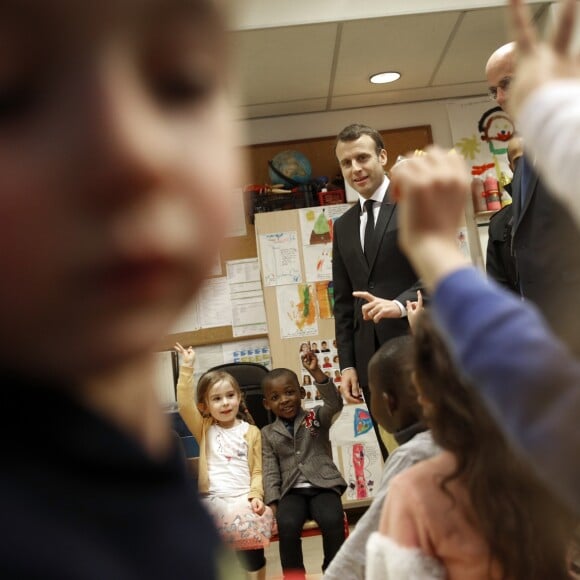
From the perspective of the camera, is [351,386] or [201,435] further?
[201,435]

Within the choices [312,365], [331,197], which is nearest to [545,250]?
[312,365]

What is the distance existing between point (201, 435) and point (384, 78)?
2.17m

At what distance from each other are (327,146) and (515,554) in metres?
3.16

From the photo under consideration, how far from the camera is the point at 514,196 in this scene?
134 cm

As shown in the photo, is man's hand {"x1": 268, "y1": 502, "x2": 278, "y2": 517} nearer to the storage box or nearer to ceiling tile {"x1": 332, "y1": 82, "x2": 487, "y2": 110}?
the storage box

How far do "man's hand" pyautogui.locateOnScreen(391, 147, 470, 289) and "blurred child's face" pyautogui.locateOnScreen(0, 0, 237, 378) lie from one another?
0.29m

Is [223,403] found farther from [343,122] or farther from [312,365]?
[343,122]

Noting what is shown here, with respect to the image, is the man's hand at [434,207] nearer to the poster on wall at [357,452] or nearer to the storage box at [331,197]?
the poster on wall at [357,452]

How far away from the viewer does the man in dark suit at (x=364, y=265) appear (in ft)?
6.06

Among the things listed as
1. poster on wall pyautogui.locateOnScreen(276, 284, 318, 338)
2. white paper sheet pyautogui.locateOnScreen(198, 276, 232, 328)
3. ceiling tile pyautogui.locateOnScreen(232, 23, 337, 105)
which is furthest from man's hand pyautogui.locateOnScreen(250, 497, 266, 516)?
ceiling tile pyautogui.locateOnScreen(232, 23, 337, 105)

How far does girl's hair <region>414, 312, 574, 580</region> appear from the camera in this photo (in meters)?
0.83

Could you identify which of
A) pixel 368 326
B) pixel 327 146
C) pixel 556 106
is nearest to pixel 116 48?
pixel 556 106

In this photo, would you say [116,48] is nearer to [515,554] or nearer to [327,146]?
[515,554]

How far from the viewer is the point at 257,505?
216cm
